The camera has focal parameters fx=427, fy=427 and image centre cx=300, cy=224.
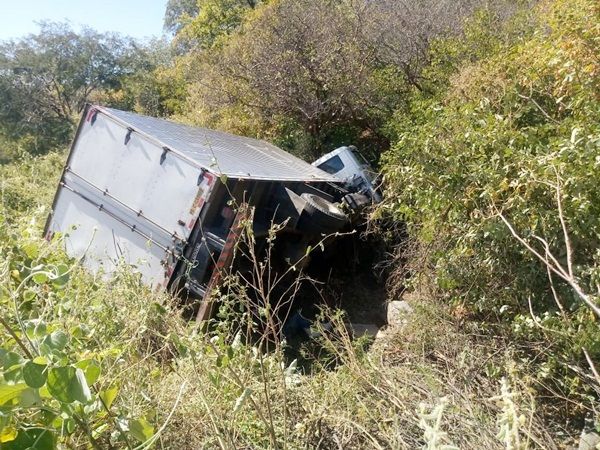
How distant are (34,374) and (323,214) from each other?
16.5 ft

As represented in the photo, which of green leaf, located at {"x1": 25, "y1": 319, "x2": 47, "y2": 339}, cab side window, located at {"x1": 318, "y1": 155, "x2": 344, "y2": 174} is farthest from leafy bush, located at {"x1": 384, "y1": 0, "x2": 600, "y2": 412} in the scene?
cab side window, located at {"x1": 318, "y1": 155, "x2": 344, "y2": 174}

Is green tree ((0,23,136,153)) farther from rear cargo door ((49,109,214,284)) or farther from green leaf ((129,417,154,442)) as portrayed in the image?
green leaf ((129,417,154,442))

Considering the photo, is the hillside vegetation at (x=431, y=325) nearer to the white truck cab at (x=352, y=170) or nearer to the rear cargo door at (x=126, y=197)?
the rear cargo door at (x=126, y=197)

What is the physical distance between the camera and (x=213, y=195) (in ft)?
16.2

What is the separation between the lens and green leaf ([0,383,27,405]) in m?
1.18

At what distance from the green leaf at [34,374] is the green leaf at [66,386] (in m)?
0.02

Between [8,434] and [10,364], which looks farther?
[8,434]

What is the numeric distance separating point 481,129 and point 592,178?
1.25 metres

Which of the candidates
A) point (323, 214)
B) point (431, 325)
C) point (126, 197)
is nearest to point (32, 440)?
point (431, 325)

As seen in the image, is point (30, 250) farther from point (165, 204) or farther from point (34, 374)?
point (165, 204)

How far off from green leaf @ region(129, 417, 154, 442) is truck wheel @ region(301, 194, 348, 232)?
15.0 feet

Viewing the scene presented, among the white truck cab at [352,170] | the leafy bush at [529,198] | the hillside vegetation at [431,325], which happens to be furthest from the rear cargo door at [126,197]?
the white truck cab at [352,170]

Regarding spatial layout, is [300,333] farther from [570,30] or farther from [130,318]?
[570,30]

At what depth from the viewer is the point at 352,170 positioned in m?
8.74
